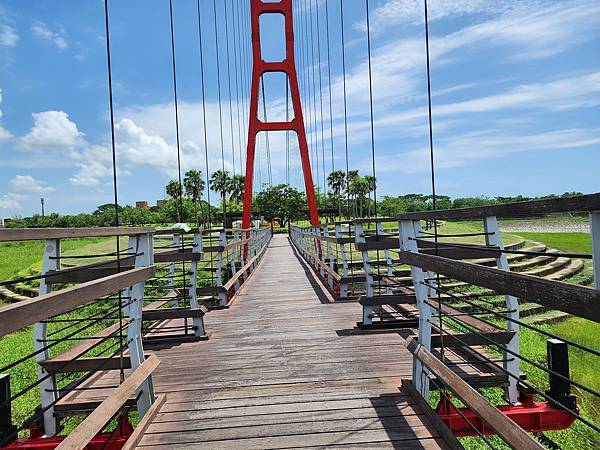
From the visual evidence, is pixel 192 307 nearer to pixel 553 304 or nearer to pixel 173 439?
pixel 173 439

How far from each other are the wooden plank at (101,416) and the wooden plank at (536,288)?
50.5 inches

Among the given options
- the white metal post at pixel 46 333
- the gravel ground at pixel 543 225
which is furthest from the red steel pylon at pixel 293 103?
the white metal post at pixel 46 333

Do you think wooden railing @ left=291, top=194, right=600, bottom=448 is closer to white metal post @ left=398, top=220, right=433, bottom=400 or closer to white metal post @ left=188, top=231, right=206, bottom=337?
white metal post @ left=398, top=220, right=433, bottom=400

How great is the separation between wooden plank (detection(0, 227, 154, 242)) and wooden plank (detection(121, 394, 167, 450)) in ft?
2.73

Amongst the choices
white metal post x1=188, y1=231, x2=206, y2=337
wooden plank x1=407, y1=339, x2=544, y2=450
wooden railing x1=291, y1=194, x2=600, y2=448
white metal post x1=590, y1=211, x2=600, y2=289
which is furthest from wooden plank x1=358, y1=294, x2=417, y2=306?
white metal post x1=590, y1=211, x2=600, y2=289

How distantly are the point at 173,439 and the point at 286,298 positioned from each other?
3771 mm

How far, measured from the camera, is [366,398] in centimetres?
222

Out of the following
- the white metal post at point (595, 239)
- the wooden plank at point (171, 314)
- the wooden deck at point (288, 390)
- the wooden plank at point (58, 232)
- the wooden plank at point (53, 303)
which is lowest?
the wooden deck at point (288, 390)

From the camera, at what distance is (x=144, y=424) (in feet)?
6.45

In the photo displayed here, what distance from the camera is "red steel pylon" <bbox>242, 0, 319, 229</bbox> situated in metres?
13.6

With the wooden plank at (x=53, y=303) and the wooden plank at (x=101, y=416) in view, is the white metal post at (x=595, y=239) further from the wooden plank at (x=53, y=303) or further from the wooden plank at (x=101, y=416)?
the wooden plank at (x=101, y=416)

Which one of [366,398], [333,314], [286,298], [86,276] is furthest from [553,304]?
[286,298]

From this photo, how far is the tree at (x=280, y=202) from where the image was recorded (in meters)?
45.6

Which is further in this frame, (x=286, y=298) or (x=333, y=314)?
(x=286, y=298)
